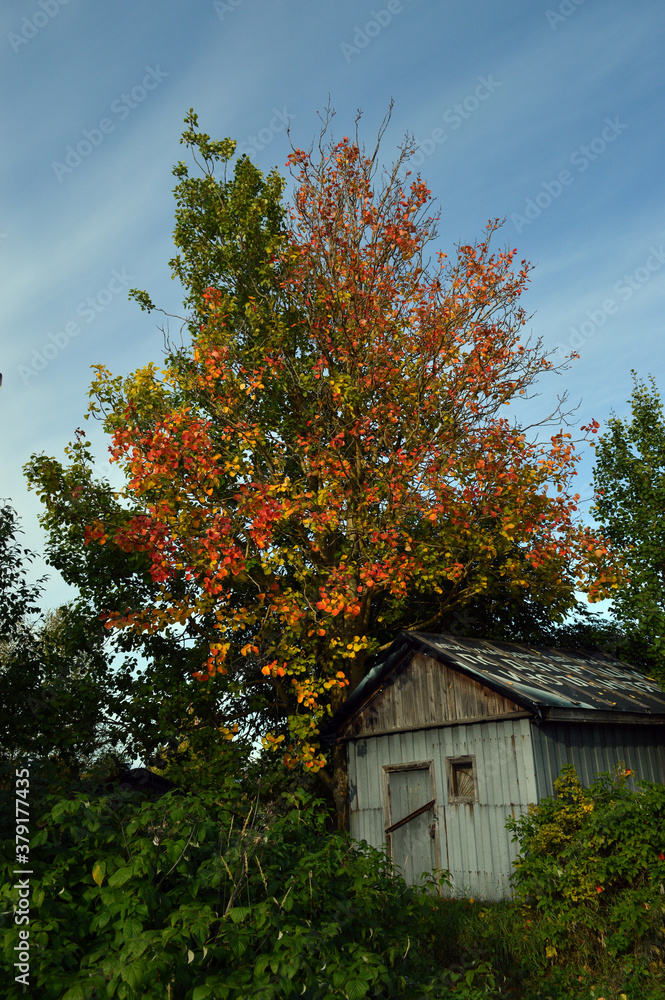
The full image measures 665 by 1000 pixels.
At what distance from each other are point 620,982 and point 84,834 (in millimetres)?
6534

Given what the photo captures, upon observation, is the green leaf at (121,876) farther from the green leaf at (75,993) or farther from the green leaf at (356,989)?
the green leaf at (356,989)

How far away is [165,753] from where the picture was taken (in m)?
17.5

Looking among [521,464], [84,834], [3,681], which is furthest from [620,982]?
[3,681]

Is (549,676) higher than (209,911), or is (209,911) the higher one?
(549,676)

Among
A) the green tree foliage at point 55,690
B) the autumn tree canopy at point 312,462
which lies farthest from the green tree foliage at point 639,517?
the green tree foliage at point 55,690

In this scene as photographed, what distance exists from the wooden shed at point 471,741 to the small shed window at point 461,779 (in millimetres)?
19

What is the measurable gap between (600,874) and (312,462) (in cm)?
1050

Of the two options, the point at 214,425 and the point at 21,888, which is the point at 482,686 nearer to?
the point at 214,425

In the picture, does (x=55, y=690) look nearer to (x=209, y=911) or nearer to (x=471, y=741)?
(x=471, y=741)

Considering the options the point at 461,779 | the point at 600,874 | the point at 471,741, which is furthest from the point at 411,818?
the point at 600,874

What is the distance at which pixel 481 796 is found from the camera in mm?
13234

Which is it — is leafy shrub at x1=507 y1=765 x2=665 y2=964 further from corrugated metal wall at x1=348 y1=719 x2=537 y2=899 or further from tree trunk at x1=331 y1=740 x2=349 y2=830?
tree trunk at x1=331 y1=740 x2=349 y2=830

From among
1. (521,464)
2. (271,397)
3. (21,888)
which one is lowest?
(21,888)

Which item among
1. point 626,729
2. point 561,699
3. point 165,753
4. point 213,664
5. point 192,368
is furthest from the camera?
point 192,368
